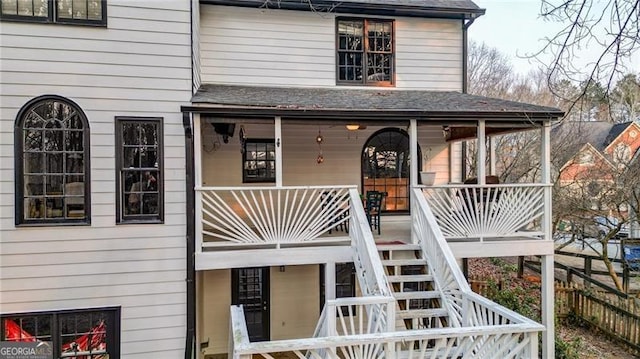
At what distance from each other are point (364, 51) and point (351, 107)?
114 inches

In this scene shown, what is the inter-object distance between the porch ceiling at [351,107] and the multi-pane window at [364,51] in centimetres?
95

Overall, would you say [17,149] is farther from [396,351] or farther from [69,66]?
[396,351]

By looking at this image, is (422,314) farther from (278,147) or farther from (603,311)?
(603,311)

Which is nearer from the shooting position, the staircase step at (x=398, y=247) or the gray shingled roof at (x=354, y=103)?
the gray shingled roof at (x=354, y=103)

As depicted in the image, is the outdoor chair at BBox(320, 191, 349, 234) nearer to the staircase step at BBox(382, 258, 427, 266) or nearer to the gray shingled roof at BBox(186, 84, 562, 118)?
the staircase step at BBox(382, 258, 427, 266)

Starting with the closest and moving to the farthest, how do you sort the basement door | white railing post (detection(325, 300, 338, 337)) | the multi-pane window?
white railing post (detection(325, 300, 338, 337)) → the basement door → the multi-pane window

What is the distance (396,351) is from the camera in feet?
14.8

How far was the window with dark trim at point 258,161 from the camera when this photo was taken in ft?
29.3

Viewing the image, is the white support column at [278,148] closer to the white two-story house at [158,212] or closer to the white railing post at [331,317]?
the white two-story house at [158,212]

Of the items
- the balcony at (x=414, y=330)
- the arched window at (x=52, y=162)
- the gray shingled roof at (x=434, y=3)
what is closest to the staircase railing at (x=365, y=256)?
the balcony at (x=414, y=330)

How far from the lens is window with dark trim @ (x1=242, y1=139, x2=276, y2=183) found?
29.3ft

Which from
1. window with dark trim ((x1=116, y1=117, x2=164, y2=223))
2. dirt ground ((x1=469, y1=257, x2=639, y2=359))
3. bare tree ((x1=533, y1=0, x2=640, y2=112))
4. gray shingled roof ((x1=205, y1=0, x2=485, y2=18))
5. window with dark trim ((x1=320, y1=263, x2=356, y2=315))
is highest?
gray shingled roof ((x1=205, y1=0, x2=485, y2=18))

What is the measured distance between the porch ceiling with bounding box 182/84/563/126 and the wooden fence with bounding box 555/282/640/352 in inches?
213

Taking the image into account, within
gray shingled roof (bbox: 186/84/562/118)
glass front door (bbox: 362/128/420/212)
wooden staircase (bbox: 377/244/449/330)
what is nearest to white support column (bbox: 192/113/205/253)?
gray shingled roof (bbox: 186/84/562/118)
